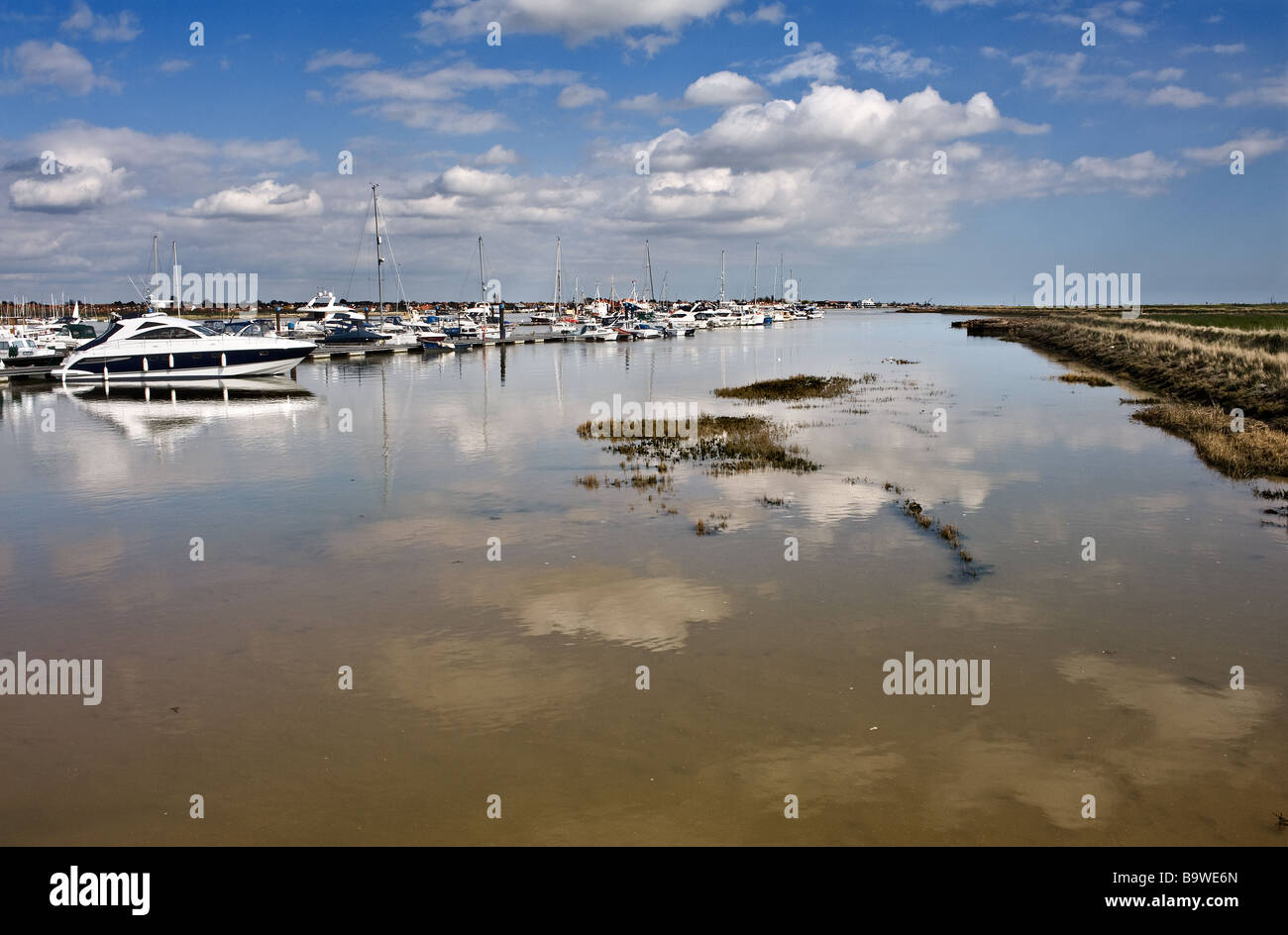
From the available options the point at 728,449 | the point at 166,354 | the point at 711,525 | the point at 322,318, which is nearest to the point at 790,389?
the point at 728,449

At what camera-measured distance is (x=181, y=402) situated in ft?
150

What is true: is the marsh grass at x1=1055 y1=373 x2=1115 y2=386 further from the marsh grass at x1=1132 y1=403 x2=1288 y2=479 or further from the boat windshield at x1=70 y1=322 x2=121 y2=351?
the boat windshield at x1=70 y1=322 x2=121 y2=351

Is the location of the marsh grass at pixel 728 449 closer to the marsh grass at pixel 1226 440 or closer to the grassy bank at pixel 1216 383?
the marsh grass at pixel 1226 440

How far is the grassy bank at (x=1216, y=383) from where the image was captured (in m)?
26.4

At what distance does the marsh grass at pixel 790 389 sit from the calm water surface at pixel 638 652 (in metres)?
18.4

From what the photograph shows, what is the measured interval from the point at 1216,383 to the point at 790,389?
19954mm

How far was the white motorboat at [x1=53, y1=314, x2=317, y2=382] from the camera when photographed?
169 feet

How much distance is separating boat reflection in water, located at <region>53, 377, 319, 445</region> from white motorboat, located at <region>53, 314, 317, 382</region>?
2.85 ft

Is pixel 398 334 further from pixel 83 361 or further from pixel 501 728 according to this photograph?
pixel 501 728

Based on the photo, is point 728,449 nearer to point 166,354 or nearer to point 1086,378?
point 1086,378

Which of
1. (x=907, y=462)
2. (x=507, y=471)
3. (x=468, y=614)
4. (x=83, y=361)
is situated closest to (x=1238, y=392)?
(x=907, y=462)

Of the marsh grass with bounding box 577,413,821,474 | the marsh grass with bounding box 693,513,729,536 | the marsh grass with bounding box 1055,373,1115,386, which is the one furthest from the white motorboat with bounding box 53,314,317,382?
the marsh grass with bounding box 1055,373,1115,386

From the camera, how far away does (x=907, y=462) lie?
26.6m
